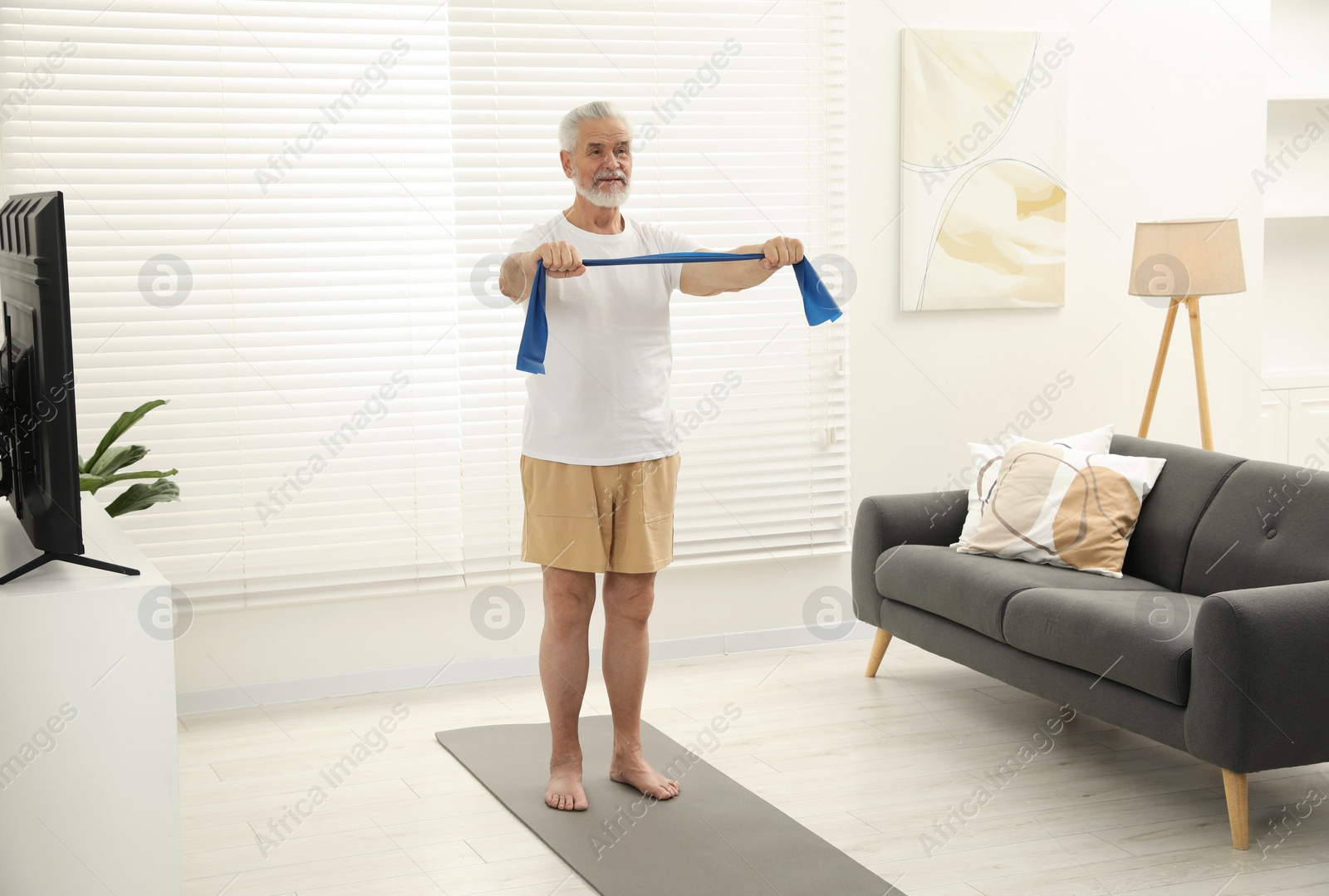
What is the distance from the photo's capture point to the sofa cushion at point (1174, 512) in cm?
349

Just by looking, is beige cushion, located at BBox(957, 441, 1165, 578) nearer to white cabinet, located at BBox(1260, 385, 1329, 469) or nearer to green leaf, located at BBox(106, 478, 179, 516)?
white cabinet, located at BBox(1260, 385, 1329, 469)

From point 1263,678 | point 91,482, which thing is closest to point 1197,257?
point 1263,678

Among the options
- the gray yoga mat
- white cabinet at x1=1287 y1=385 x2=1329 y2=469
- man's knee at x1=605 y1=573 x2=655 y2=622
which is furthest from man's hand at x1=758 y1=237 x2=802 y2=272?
A: white cabinet at x1=1287 y1=385 x2=1329 y2=469

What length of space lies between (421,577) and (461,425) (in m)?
0.51

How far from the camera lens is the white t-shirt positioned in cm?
287

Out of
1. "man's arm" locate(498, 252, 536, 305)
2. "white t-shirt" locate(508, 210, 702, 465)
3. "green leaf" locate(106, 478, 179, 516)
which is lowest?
"green leaf" locate(106, 478, 179, 516)

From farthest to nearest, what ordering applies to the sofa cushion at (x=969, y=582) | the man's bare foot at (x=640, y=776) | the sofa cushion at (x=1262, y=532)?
the sofa cushion at (x=969, y=582) < the sofa cushion at (x=1262, y=532) < the man's bare foot at (x=640, y=776)

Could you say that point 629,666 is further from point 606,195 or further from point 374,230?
point 374,230

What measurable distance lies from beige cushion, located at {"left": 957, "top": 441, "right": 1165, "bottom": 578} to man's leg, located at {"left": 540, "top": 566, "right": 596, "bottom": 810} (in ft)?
4.47

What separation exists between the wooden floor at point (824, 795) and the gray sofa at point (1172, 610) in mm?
197

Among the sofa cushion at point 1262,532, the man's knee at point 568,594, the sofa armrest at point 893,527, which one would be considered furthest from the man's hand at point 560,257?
the sofa cushion at point 1262,532

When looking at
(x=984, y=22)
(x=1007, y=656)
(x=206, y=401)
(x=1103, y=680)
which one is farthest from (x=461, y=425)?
(x=984, y=22)

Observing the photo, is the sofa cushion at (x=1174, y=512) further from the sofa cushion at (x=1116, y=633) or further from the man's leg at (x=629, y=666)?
the man's leg at (x=629, y=666)

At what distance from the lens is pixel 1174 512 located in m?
3.56
